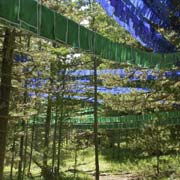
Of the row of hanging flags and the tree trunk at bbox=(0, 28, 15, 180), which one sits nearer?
the row of hanging flags

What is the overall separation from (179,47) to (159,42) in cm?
97

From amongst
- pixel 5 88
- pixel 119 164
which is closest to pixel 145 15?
pixel 5 88

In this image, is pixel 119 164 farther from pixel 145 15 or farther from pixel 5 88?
pixel 145 15

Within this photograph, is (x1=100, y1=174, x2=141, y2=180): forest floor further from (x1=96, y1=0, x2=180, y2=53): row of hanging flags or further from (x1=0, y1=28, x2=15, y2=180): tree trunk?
(x1=0, y1=28, x2=15, y2=180): tree trunk

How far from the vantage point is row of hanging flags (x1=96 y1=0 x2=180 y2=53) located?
7226mm

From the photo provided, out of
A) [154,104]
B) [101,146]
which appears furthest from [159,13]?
[101,146]

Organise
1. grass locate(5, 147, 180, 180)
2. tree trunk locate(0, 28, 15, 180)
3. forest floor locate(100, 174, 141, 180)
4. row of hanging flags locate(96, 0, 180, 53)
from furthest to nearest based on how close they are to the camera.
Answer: grass locate(5, 147, 180, 180), forest floor locate(100, 174, 141, 180), tree trunk locate(0, 28, 15, 180), row of hanging flags locate(96, 0, 180, 53)

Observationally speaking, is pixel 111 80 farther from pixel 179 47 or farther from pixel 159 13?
pixel 159 13

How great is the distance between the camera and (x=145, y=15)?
25.2 ft

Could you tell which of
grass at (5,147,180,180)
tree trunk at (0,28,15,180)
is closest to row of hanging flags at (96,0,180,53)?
tree trunk at (0,28,15,180)

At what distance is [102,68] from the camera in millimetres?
13961

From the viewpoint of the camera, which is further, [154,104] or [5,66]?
[154,104]

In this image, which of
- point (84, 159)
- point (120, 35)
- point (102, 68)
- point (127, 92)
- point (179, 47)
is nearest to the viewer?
point (179, 47)

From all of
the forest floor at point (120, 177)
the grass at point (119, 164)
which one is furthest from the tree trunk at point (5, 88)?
the forest floor at point (120, 177)
